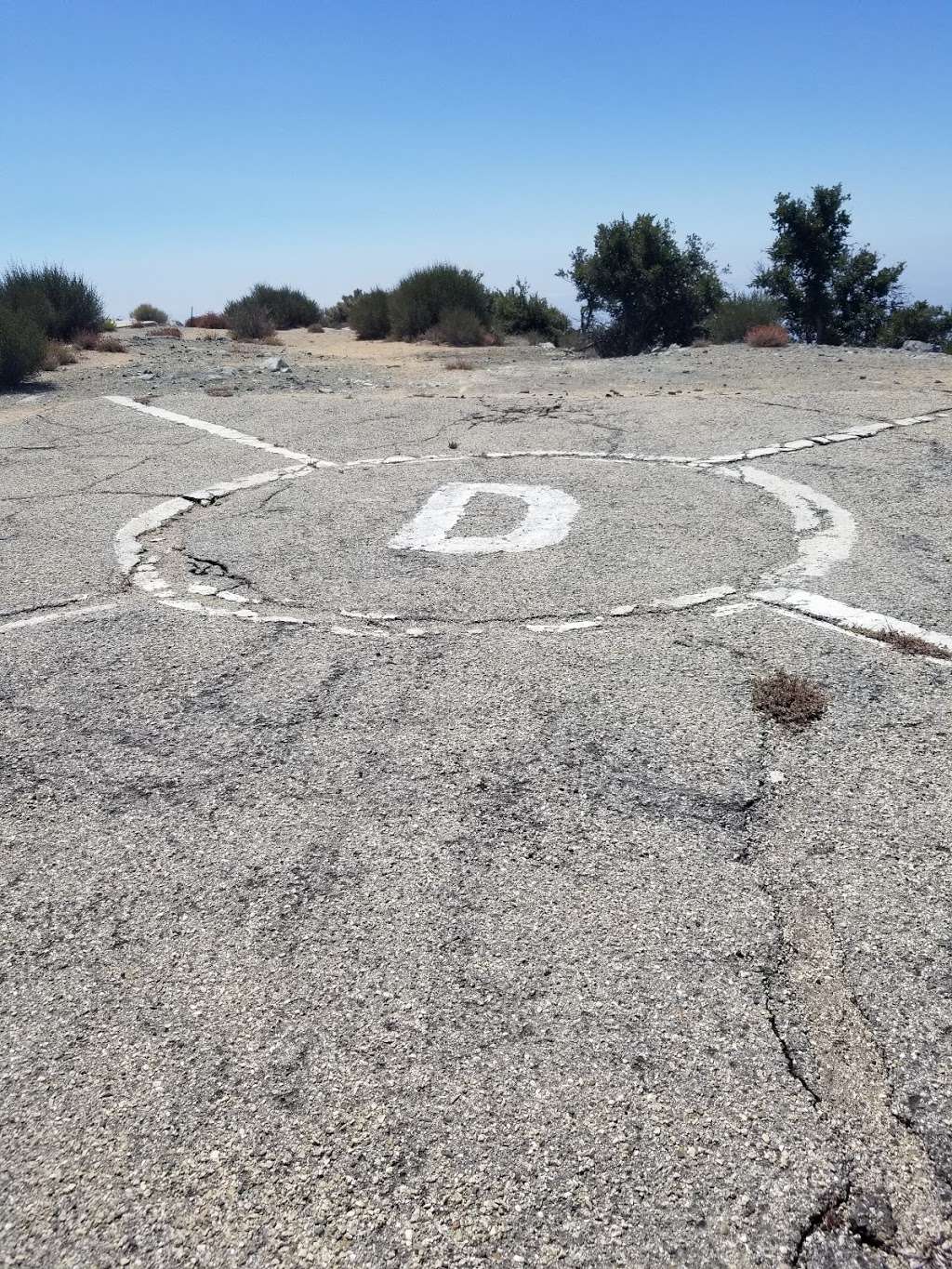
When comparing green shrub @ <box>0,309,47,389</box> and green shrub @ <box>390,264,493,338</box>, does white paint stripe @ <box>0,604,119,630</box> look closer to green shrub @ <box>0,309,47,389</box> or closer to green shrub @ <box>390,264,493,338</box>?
green shrub @ <box>0,309,47,389</box>

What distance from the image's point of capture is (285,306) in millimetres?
25141

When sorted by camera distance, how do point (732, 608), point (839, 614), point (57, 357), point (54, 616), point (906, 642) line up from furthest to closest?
point (57, 357) < point (54, 616) < point (732, 608) < point (839, 614) < point (906, 642)

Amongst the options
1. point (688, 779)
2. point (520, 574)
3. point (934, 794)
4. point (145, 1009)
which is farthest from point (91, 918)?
point (520, 574)

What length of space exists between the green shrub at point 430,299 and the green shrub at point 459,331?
2.29 ft

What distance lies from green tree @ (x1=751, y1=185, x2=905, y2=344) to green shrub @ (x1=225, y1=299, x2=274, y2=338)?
45.9ft

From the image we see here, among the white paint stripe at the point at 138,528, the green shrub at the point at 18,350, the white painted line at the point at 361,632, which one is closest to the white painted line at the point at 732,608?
the white painted line at the point at 361,632

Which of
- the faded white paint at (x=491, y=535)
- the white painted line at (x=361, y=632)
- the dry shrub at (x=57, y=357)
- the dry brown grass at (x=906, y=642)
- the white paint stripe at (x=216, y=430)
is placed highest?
the dry shrub at (x=57, y=357)

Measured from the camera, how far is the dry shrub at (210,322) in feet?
82.4

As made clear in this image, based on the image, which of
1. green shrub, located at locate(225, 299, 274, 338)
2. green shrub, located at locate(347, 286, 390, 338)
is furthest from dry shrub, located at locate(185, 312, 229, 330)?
green shrub, located at locate(347, 286, 390, 338)

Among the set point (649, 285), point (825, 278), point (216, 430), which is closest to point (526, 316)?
point (649, 285)

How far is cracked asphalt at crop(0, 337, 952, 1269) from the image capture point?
6.22 ft

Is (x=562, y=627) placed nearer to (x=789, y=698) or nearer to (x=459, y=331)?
(x=789, y=698)

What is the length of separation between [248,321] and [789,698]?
21.1m

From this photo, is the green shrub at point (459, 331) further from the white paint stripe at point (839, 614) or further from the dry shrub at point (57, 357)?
the white paint stripe at point (839, 614)
